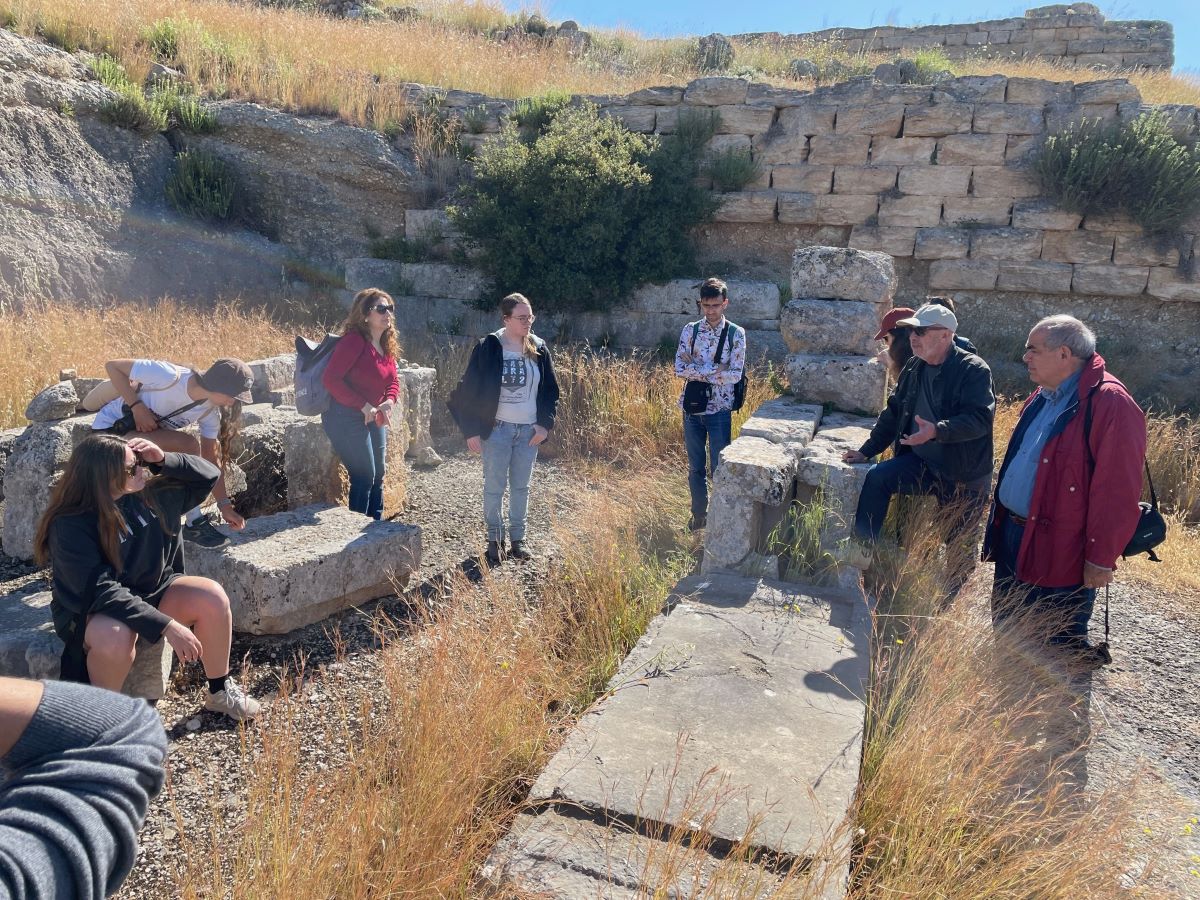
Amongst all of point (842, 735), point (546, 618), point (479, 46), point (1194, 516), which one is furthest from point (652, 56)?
point (842, 735)

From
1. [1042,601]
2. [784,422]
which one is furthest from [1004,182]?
[1042,601]

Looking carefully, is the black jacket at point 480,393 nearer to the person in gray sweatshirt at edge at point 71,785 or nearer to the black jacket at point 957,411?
the black jacket at point 957,411

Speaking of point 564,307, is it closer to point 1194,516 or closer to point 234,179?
point 234,179

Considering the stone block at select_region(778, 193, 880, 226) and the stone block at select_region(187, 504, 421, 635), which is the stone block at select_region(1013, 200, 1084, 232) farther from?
the stone block at select_region(187, 504, 421, 635)

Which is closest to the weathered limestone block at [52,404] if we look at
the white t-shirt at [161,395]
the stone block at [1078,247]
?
the white t-shirt at [161,395]

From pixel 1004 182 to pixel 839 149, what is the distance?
7.10 ft

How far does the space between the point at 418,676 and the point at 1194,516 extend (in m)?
6.79

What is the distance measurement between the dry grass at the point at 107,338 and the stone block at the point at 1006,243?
27.9ft

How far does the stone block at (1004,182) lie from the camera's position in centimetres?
1048

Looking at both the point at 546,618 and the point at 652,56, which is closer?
the point at 546,618

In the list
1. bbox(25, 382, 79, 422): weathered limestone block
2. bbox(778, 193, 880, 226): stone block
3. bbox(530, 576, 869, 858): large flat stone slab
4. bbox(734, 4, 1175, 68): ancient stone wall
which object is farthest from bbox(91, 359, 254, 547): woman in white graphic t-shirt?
bbox(734, 4, 1175, 68): ancient stone wall

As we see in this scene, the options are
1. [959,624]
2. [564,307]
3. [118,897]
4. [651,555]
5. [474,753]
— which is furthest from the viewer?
[564,307]

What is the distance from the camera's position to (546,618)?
4.12m

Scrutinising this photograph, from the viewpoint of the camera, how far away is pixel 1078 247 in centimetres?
1023
